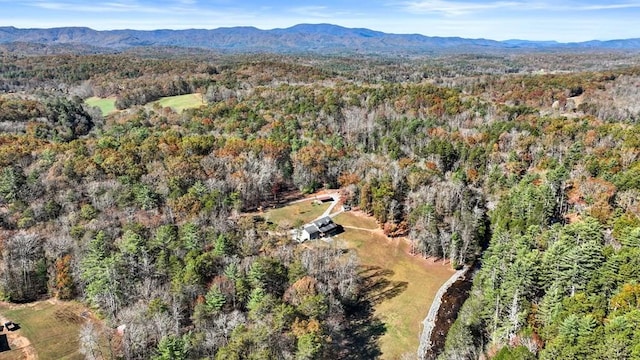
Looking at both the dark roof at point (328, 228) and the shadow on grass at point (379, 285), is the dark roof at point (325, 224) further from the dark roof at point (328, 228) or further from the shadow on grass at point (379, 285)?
the shadow on grass at point (379, 285)

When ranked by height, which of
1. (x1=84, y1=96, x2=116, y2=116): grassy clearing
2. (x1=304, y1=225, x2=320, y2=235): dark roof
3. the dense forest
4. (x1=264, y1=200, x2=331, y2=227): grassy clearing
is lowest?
(x1=264, y1=200, x2=331, y2=227): grassy clearing

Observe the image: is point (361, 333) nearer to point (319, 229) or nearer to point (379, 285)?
point (379, 285)

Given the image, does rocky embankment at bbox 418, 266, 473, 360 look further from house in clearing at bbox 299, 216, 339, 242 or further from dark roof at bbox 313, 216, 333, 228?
dark roof at bbox 313, 216, 333, 228

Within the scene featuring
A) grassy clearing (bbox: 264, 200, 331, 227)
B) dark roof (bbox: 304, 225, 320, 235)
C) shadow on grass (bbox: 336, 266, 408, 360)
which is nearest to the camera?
shadow on grass (bbox: 336, 266, 408, 360)

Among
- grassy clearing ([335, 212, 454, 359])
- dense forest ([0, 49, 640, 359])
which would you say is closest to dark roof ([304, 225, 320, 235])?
grassy clearing ([335, 212, 454, 359])

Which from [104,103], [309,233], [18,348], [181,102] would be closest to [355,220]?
[309,233]

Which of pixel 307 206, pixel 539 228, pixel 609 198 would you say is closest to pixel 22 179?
pixel 307 206

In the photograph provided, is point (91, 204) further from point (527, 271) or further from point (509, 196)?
point (509, 196)
